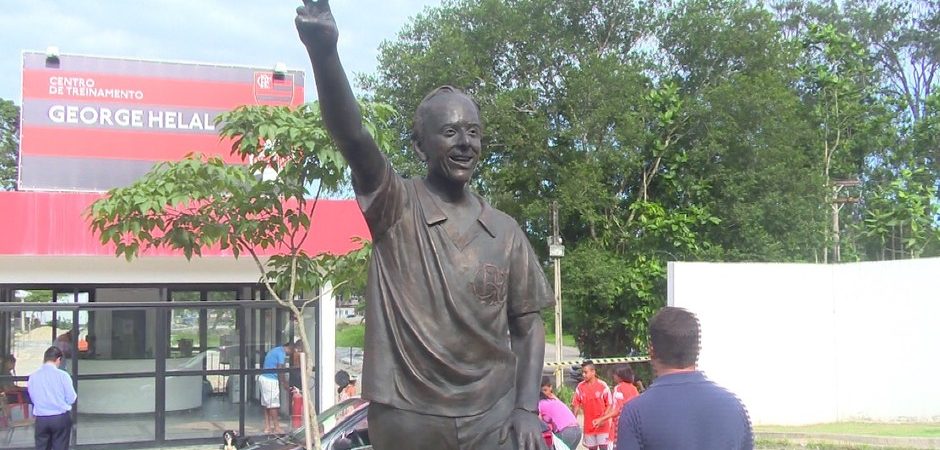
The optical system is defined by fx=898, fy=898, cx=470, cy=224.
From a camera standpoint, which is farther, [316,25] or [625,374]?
[625,374]

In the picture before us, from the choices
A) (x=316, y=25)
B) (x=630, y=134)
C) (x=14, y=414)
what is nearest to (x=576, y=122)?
(x=630, y=134)

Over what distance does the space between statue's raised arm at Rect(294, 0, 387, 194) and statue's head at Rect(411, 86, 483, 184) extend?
0.67ft

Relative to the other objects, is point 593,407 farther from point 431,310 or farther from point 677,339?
point 431,310

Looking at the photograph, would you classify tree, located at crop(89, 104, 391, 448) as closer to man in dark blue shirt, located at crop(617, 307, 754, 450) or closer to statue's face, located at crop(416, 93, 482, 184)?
A: man in dark blue shirt, located at crop(617, 307, 754, 450)

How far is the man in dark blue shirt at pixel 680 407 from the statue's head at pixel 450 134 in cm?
109

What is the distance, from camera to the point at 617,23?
76.4 ft

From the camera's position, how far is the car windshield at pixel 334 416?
27.7 feet

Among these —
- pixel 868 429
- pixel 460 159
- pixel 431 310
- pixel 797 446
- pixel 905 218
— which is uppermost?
pixel 905 218

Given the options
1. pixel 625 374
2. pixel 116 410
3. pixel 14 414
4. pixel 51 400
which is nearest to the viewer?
→ pixel 51 400

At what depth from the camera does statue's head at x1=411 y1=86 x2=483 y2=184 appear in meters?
2.77

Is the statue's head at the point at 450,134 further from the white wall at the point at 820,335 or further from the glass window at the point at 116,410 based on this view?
the glass window at the point at 116,410

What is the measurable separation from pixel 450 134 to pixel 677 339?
1215mm

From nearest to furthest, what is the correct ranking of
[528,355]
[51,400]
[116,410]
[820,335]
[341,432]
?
[528,355] < [341,432] < [51,400] < [116,410] < [820,335]

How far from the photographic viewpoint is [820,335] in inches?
587
